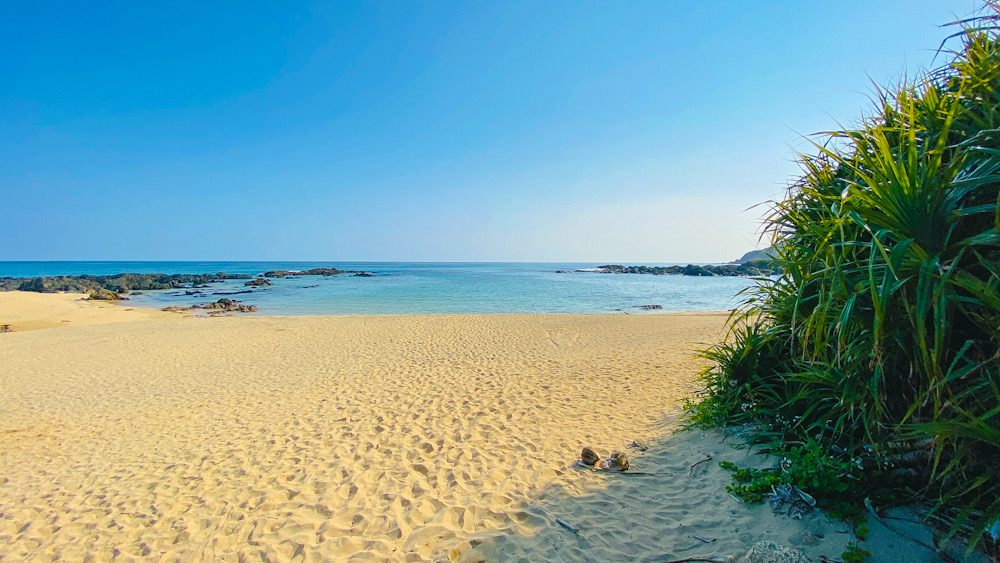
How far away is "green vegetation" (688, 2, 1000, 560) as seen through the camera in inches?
78.4

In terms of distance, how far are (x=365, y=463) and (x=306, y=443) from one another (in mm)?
1181

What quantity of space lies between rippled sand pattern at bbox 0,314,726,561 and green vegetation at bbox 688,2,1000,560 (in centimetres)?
228

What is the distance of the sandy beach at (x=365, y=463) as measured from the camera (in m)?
3.21

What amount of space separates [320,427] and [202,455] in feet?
4.54

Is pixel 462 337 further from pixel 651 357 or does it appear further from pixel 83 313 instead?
Answer: pixel 83 313

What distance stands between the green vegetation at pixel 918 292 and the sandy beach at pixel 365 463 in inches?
22.7

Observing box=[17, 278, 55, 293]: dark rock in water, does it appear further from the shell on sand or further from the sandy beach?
the shell on sand

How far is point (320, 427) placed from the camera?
6008 millimetres

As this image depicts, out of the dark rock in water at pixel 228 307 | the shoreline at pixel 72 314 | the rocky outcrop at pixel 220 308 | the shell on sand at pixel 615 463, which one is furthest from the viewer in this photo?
the dark rock in water at pixel 228 307

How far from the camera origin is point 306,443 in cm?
543

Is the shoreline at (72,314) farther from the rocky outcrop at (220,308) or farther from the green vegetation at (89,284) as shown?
the green vegetation at (89,284)

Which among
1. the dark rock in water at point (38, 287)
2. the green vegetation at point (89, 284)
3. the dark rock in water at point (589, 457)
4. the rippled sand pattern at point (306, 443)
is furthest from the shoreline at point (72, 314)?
the dark rock in water at point (589, 457)

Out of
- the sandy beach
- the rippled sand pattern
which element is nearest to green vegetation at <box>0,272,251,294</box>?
the rippled sand pattern

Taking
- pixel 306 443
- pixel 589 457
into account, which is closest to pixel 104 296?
pixel 306 443
